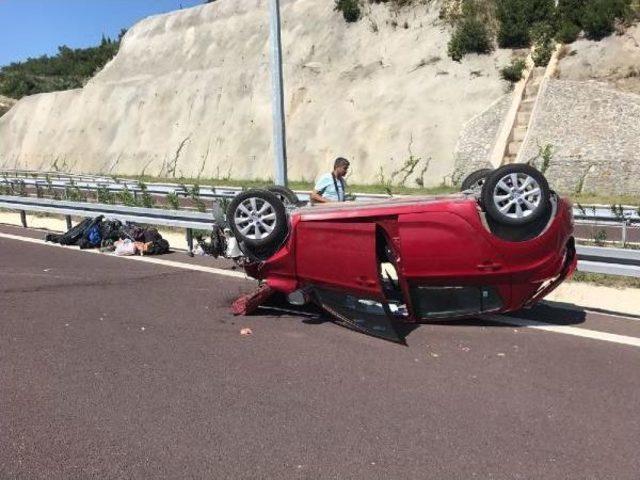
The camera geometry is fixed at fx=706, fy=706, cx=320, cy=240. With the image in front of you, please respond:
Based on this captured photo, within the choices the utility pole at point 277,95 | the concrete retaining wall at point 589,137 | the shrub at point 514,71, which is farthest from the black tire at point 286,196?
the shrub at point 514,71

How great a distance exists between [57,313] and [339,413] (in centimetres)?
399

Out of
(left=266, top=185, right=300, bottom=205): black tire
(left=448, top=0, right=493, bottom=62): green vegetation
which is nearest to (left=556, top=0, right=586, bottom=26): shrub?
(left=448, top=0, right=493, bottom=62): green vegetation

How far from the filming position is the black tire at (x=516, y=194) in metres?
5.92

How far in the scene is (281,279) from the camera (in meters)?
6.61

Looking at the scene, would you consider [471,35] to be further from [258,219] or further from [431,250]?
[431,250]

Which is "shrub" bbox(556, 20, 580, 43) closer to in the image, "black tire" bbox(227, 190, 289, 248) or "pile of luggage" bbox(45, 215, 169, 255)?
"pile of luggage" bbox(45, 215, 169, 255)

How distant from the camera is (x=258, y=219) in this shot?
663 centimetres

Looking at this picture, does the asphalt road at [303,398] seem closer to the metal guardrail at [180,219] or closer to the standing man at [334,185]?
the metal guardrail at [180,219]

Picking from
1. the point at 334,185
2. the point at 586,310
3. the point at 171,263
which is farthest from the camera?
the point at 171,263

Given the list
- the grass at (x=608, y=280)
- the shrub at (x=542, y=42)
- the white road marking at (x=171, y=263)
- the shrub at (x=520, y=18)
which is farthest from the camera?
the shrub at (x=520, y=18)

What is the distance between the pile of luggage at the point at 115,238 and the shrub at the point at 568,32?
2267 centimetres

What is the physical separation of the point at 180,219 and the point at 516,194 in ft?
23.3

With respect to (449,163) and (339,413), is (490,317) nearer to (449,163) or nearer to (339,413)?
(339,413)

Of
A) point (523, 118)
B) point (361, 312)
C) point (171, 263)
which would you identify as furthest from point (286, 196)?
point (523, 118)
